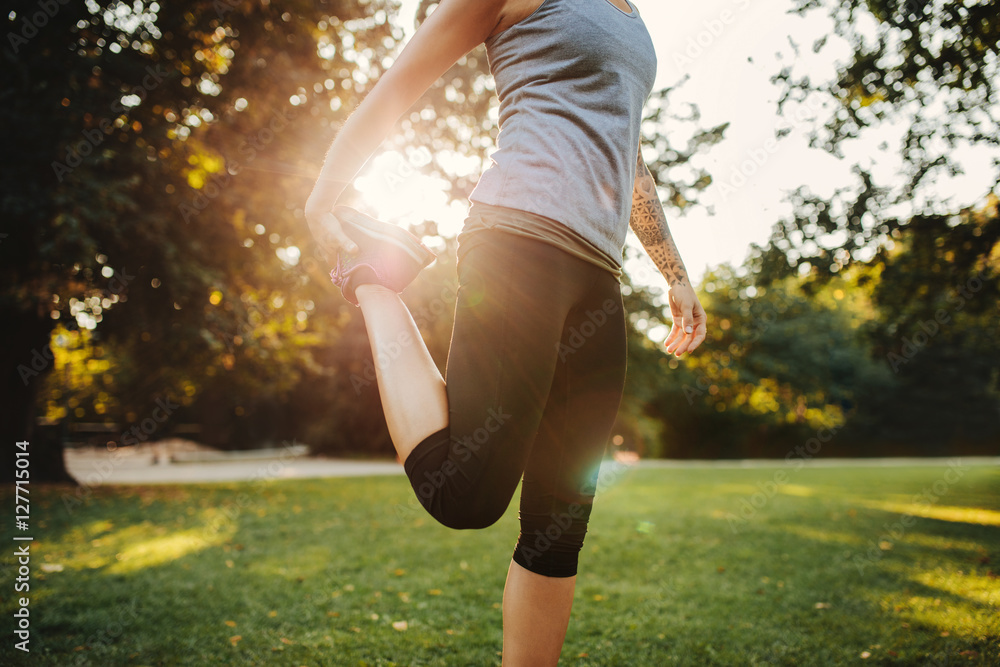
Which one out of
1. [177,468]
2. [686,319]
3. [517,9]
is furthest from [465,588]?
[177,468]

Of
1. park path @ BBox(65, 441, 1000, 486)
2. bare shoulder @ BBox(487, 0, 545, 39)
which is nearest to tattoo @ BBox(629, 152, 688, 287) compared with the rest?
bare shoulder @ BBox(487, 0, 545, 39)

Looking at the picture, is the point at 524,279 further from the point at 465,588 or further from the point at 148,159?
the point at 148,159

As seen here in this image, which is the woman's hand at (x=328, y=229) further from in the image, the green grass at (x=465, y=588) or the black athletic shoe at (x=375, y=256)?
the green grass at (x=465, y=588)

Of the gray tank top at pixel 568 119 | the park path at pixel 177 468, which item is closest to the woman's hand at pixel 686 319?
the gray tank top at pixel 568 119

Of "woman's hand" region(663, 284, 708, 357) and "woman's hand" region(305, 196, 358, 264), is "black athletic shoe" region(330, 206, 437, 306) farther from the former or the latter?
"woman's hand" region(663, 284, 708, 357)

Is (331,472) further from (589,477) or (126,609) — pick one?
(589,477)

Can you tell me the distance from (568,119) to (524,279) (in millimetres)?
373

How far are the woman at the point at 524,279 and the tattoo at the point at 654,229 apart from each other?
1.23 ft

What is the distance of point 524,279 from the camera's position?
4.14 feet

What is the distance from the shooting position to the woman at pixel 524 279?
126 cm

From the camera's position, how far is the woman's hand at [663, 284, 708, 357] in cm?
181

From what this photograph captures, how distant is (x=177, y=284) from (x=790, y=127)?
28.7ft

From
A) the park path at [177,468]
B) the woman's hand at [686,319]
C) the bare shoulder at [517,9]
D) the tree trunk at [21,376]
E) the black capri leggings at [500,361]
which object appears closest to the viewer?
the black capri leggings at [500,361]

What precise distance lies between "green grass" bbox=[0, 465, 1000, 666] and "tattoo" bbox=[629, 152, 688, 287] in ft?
6.35
